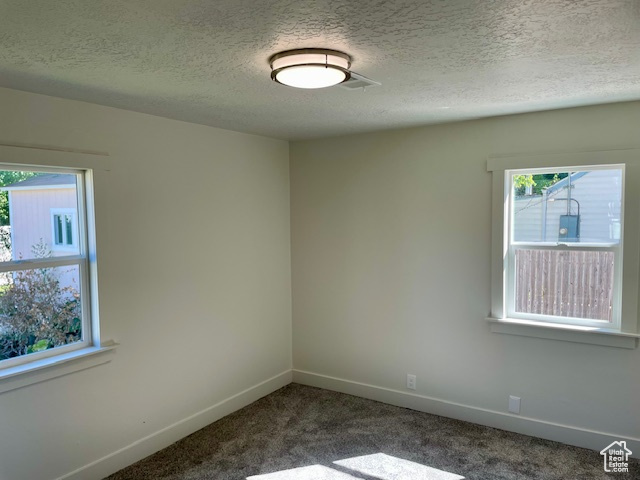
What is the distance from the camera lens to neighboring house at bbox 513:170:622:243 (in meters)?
3.08

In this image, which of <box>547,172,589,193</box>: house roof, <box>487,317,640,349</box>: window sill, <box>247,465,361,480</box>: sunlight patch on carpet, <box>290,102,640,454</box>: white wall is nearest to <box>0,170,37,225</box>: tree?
<box>247,465,361,480</box>: sunlight patch on carpet

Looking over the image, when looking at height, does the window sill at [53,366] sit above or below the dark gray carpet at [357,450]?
above

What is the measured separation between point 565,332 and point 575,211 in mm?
869

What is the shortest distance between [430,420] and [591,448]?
1122mm

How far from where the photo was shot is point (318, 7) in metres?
1.49

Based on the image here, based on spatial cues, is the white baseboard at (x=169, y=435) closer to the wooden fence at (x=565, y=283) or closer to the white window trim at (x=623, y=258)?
the white window trim at (x=623, y=258)

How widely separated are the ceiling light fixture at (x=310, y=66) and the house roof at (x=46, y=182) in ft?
5.18

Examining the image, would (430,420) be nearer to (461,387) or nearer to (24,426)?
(461,387)

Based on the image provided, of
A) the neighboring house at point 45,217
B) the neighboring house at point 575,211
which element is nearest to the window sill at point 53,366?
the neighboring house at point 45,217

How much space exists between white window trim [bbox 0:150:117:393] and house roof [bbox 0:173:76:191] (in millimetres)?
46

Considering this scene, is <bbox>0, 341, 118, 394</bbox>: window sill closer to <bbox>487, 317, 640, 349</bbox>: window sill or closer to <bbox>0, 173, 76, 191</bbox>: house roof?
<bbox>0, 173, 76, 191</bbox>: house roof

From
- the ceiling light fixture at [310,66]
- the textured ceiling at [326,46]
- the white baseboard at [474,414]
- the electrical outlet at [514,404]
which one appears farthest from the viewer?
the electrical outlet at [514,404]

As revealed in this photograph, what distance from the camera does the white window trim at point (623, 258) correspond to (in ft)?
9.63

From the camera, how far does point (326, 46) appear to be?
1.85 metres
